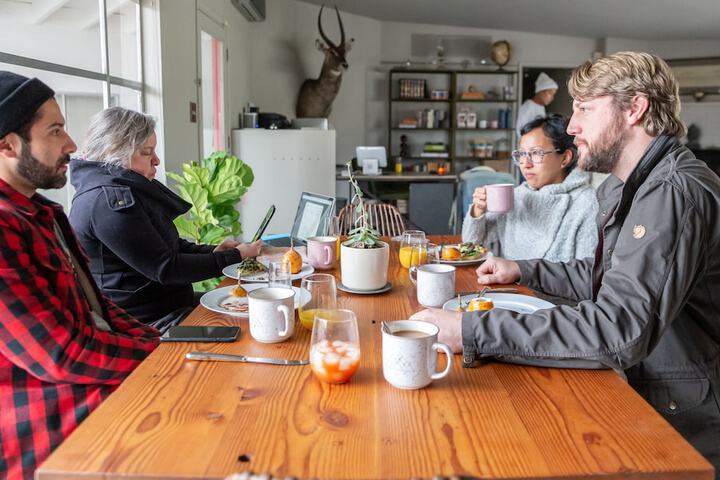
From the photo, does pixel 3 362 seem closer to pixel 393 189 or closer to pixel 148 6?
pixel 148 6

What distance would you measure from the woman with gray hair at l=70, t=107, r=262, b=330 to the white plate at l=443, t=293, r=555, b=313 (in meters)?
0.87

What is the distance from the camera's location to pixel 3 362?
3.92 feet

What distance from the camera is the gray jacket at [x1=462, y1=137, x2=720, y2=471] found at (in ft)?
3.69

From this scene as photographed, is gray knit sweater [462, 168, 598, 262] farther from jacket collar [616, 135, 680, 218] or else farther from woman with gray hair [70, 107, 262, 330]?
woman with gray hair [70, 107, 262, 330]

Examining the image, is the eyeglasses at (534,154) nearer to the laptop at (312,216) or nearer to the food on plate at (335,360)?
the laptop at (312,216)

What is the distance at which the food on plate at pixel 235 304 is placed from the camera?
1.49m

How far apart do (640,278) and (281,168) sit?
4.36 metres

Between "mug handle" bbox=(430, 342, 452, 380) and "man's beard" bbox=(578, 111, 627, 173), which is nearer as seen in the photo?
"mug handle" bbox=(430, 342, 452, 380)

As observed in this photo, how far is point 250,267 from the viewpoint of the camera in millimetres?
1883

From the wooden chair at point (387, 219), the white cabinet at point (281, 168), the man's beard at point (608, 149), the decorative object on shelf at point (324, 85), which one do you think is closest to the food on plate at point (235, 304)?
the man's beard at point (608, 149)

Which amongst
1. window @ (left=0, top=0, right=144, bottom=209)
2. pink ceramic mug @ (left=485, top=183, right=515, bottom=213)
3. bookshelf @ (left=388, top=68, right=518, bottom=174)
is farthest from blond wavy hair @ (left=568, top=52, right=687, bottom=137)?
bookshelf @ (left=388, top=68, right=518, bottom=174)

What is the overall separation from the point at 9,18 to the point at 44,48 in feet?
0.86

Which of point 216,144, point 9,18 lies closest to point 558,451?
point 9,18

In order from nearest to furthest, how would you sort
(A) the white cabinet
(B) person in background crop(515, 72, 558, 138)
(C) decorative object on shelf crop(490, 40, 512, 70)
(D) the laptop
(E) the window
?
(E) the window → (D) the laptop → (A) the white cabinet → (B) person in background crop(515, 72, 558, 138) → (C) decorative object on shelf crop(490, 40, 512, 70)
